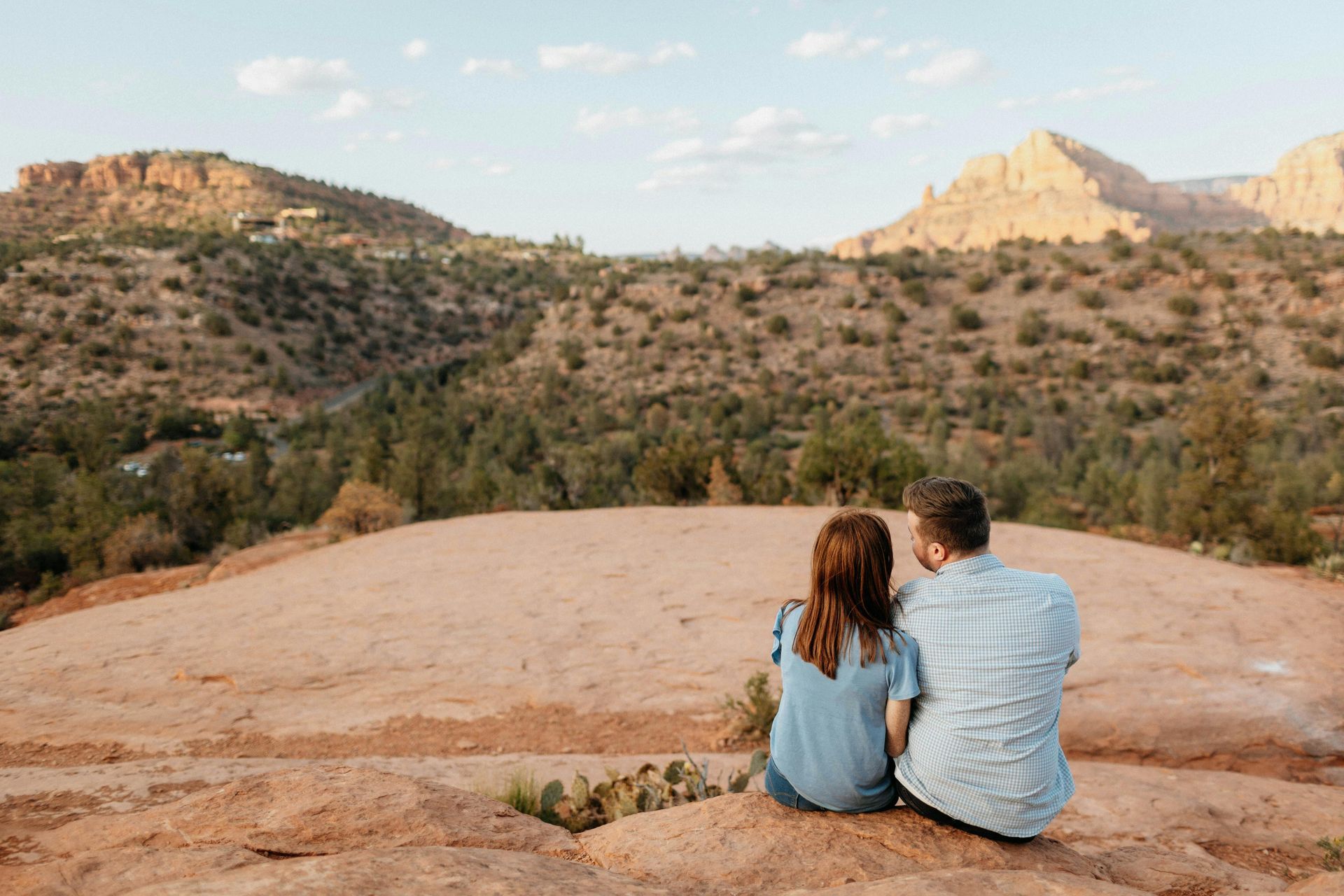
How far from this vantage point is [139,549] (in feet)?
47.7

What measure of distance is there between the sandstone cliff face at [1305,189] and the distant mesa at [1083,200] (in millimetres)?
133

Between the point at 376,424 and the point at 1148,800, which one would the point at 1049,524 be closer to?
the point at 1148,800

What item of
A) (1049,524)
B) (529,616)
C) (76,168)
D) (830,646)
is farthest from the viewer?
(76,168)

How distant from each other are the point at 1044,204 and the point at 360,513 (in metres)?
121

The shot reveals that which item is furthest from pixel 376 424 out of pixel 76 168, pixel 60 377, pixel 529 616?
pixel 76 168

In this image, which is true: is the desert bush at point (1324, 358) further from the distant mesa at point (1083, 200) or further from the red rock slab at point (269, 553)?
the distant mesa at point (1083, 200)

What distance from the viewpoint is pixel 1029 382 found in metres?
36.9

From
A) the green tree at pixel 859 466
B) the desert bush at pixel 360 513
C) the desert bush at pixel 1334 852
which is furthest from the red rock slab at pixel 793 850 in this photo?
the desert bush at pixel 360 513

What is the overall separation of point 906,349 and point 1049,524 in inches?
947

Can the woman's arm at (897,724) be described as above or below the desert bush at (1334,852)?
above

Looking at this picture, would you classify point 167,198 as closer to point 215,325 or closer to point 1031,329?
point 215,325

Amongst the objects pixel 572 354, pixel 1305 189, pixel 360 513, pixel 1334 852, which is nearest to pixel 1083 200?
pixel 1305 189

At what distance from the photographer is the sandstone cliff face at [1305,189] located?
384 feet

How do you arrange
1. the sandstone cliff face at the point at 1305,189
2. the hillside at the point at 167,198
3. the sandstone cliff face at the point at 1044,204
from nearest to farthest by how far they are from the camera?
the hillside at the point at 167,198 < the sandstone cliff face at the point at 1044,204 < the sandstone cliff face at the point at 1305,189
